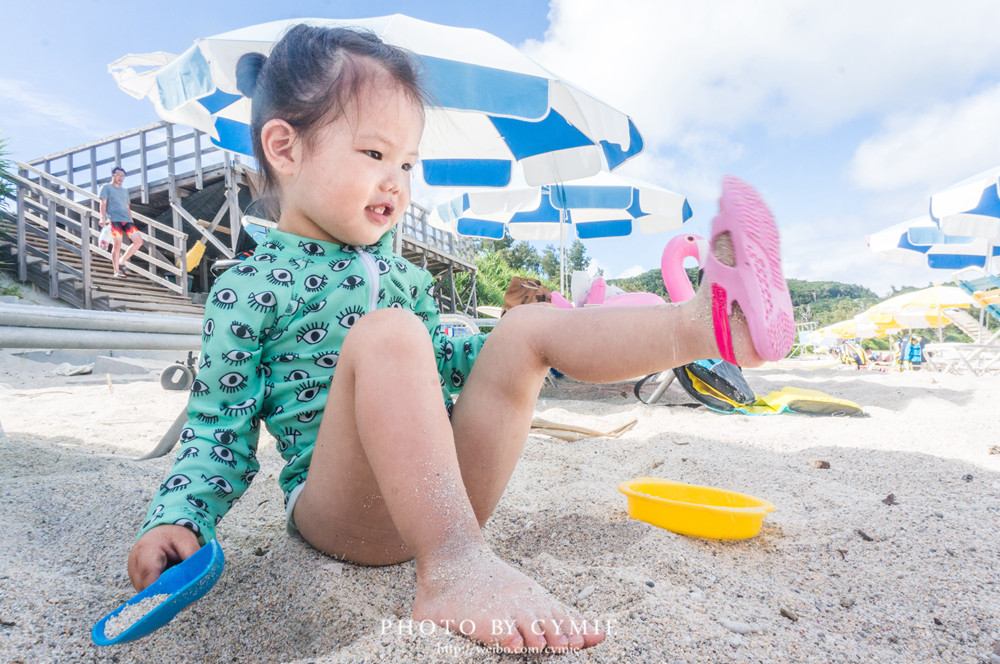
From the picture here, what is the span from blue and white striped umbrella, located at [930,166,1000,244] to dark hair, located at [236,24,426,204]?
285 inches

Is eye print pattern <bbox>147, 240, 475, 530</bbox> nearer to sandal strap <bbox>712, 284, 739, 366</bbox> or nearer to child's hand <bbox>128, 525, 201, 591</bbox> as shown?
child's hand <bbox>128, 525, 201, 591</bbox>

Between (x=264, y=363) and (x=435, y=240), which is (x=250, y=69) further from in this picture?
(x=435, y=240)

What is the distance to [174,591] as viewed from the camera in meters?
0.80

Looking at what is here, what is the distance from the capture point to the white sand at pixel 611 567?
759 mm

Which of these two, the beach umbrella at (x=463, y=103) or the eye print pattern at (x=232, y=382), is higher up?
the beach umbrella at (x=463, y=103)

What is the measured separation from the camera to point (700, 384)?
137 inches

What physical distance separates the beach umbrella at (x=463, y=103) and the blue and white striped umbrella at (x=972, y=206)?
4338mm

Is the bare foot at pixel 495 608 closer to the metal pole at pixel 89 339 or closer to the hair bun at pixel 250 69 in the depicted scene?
the hair bun at pixel 250 69

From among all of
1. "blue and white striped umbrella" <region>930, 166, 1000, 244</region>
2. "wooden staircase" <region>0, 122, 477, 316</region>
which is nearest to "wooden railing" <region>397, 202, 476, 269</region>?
"wooden staircase" <region>0, 122, 477, 316</region>

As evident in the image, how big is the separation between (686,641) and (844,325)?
2614 centimetres

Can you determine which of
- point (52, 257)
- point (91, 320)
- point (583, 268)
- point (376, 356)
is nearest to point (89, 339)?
point (91, 320)

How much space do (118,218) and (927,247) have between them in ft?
43.0

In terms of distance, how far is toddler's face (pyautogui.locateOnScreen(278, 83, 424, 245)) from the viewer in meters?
1.04

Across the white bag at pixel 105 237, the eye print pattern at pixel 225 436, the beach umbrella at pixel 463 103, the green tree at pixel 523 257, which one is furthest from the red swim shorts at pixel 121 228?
the green tree at pixel 523 257
